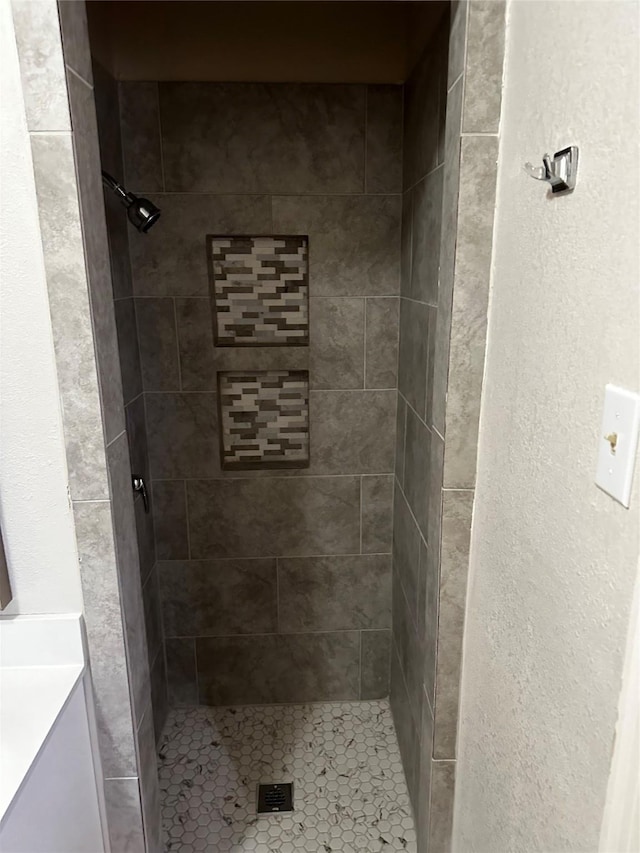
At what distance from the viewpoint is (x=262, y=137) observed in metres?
1.79

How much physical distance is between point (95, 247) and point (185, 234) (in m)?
0.83

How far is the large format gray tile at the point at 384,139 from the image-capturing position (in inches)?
69.9

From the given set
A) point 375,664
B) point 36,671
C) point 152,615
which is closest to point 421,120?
point 36,671

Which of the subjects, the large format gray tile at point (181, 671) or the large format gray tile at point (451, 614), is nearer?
the large format gray tile at point (451, 614)

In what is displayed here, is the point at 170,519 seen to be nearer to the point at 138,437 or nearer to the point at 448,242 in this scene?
the point at 138,437

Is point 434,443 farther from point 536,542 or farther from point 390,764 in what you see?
point 390,764

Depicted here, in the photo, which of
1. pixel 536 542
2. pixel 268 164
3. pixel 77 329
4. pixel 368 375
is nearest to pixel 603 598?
pixel 536 542

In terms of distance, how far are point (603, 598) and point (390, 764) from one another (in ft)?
5.33

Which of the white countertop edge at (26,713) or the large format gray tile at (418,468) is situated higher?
the large format gray tile at (418,468)

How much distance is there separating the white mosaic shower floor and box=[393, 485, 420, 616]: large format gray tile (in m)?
0.63

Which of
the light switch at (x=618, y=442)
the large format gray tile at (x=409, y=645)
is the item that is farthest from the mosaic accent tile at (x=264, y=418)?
the light switch at (x=618, y=442)

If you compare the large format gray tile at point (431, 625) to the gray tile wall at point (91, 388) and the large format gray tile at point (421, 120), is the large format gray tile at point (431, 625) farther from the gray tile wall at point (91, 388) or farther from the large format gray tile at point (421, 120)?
the large format gray tile at point (421, 120)

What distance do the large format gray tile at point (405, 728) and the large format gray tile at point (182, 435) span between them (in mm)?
958

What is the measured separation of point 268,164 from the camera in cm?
180
